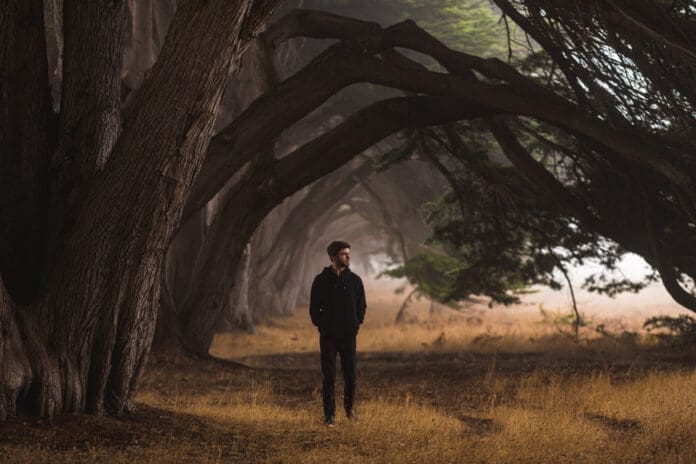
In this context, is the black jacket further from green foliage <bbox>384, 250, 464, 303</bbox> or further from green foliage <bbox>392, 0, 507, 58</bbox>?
green foliage <bbox>384, 250, 464, 303</bbox>

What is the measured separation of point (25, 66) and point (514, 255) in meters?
9.88

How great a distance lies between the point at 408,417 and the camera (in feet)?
A: 23.0

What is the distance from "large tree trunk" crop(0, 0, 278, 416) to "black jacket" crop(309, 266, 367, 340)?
1.33m

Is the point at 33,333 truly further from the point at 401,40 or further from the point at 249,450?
the point at 401,40

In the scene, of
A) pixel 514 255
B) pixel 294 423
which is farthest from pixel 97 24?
pixel 514 255

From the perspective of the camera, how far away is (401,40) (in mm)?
10859

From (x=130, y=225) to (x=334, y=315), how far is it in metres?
1.82

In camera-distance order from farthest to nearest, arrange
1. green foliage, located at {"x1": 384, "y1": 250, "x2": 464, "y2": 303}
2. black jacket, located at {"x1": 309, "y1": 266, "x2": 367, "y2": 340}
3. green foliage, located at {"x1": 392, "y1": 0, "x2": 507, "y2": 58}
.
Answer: green foliage, located at {"x1": 384, "y1": 250, "x2": 464, "y2": 303}, green foliage, located at {"x1": 392, "y1": 0, "x2": 507, "y2": 58}, black jacket, located at {"x1": 309, "y1": 266, "x2": 367, "y2": 340}

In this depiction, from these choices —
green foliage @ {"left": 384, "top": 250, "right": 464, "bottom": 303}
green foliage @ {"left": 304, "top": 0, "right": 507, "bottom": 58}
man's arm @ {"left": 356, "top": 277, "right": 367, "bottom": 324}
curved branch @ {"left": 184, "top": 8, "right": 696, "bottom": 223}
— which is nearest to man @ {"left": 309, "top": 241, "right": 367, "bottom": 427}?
man's arm @ {"left": 356, "top": 277, "right": 367, "bottom": 324}

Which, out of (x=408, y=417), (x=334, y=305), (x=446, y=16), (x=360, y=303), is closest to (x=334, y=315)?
(x=334, y=305)

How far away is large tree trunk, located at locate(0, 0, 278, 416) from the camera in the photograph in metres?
5.85

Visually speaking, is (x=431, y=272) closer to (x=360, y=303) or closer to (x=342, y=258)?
(x=360, y=303)

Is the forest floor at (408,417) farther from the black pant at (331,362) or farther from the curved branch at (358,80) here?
the curved branch at (358,80)

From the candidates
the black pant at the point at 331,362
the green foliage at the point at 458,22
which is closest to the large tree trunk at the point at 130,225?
the black pant at the point at 331,362
